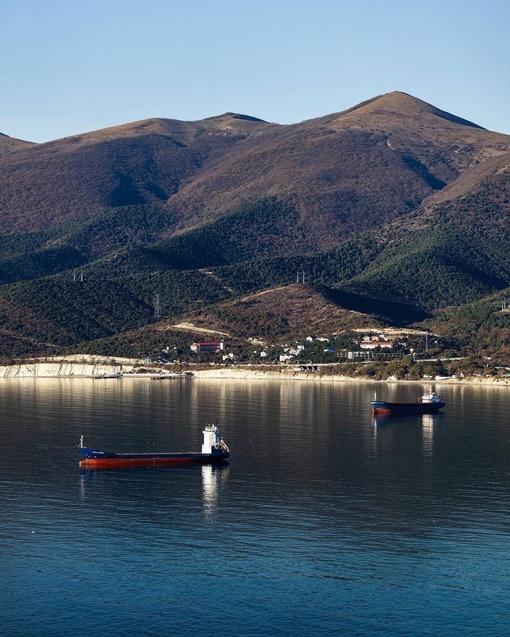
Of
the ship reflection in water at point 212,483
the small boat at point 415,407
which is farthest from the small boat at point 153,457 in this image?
the small boat at point 415,407

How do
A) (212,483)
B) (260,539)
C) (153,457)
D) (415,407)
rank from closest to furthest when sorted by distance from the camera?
(260,539) → (212,483) → (153,457) → (415,407)

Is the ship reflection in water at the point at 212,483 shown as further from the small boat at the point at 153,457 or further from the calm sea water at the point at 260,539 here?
the small boat at the point at 153,457

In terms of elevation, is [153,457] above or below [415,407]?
below

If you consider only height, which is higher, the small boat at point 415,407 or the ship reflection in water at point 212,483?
the small boat at point 415,407

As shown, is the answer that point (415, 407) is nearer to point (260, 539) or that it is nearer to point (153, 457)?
point (153, 457)

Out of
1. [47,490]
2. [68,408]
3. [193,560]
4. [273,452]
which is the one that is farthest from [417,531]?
[68,408]

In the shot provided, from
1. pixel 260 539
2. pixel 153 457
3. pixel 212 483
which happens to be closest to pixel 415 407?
pixel 153 457

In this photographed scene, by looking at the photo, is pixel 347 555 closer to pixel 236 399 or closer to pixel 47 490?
pixel 47 490
